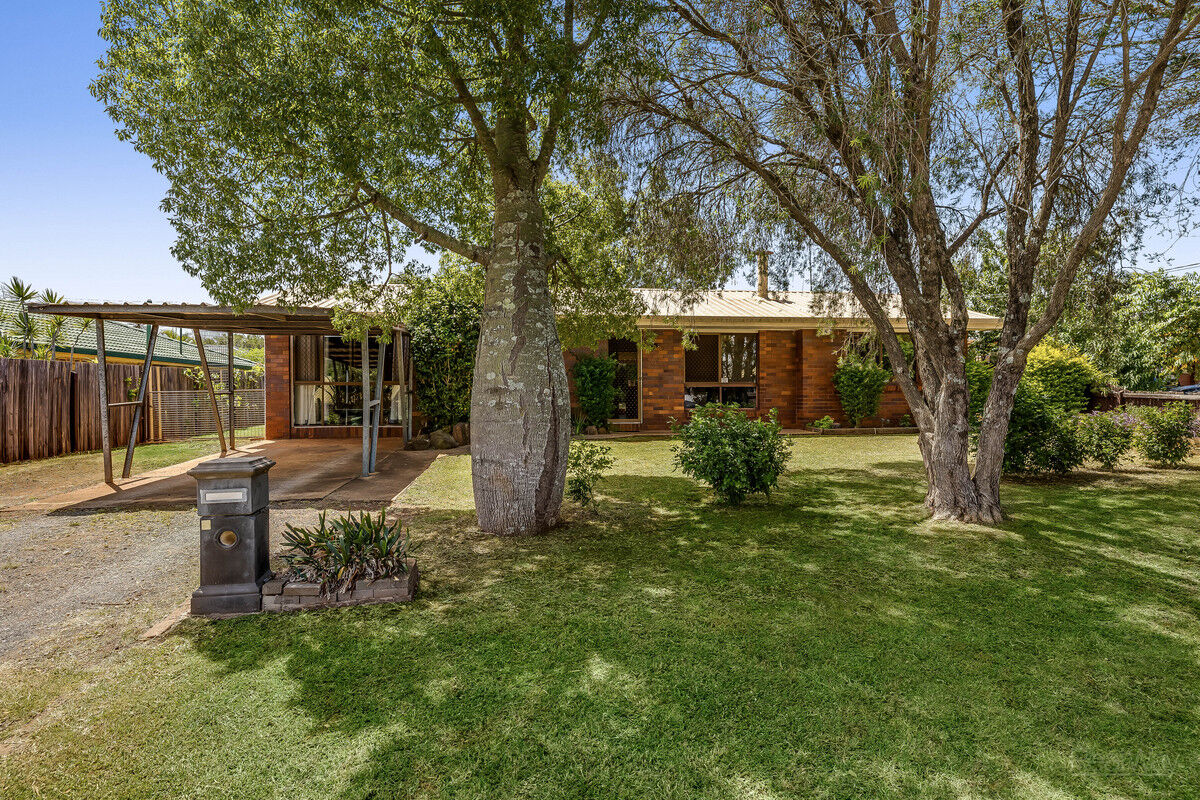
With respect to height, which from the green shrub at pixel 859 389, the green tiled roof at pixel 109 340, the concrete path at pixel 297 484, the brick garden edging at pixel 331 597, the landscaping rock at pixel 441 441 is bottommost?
the brick garden edging at pixel 331 597

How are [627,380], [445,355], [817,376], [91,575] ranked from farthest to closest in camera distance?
[817,376], [627,380], [445,355], [91,575]

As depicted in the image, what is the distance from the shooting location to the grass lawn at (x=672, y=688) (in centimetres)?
230

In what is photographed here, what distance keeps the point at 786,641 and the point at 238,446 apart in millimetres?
12370

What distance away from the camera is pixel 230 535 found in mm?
3828

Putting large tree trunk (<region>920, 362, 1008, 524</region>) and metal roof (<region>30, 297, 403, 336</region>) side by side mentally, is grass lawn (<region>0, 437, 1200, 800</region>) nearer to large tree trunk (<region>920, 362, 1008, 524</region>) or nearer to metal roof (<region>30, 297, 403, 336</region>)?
large tree trunk (<region>920, 362, 1008, 524</region>)

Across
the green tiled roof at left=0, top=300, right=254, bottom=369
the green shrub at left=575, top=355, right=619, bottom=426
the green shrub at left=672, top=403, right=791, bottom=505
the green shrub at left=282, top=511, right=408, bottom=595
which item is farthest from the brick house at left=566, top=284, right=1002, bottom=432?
the green tiled roof at left=0, top=300, right=254, bottom=369

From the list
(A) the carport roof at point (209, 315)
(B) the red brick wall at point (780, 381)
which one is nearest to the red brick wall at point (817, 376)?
(B) the red brick wall at point (780, 381)

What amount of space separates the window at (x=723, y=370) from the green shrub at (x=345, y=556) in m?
11.7

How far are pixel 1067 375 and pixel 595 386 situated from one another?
36.2 feet

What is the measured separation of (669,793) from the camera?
86.7 inches

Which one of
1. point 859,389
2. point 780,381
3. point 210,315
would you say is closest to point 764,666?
point 210,315

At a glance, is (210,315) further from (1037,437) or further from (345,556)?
(1037,437)

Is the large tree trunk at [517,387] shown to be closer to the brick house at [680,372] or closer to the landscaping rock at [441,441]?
the landscaping rock at [441,441]

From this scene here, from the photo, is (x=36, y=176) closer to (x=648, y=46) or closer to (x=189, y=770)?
(x=648, y=46)
